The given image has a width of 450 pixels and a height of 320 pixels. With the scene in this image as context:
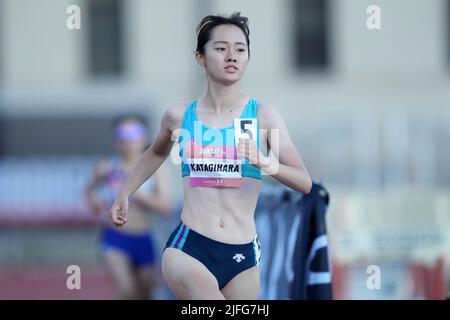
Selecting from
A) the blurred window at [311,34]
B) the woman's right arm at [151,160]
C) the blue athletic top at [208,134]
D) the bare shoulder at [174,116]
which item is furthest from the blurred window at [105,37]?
the blue athletic top at [208,134]

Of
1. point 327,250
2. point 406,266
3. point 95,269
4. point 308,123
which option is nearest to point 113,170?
point 327,250

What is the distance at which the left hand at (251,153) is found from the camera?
4547 millimetres

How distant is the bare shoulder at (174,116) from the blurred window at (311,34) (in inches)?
757

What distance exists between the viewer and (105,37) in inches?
954

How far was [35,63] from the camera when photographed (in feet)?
77.9

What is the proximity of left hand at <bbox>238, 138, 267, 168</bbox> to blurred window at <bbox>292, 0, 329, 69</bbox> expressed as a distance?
1966cm

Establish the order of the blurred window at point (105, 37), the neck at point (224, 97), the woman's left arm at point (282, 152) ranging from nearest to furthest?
1. the woman's left arm at point (282, 152)
2. the neck at point (224, 97)
3. the blurred window at point (105, 37)

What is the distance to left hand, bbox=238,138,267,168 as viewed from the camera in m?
4.55

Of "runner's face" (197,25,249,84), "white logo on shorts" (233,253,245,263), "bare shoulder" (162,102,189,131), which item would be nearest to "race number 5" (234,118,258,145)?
"runner's face" (197,25,249,84)

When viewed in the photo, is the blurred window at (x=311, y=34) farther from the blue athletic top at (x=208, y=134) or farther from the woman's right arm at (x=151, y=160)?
the blue athletic top at (x=208, y=134)

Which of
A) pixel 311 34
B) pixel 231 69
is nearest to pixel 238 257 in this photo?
pixel 231 69

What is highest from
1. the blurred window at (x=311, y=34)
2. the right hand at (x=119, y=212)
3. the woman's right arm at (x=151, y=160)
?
the blurred window at (x=311, y=34)
